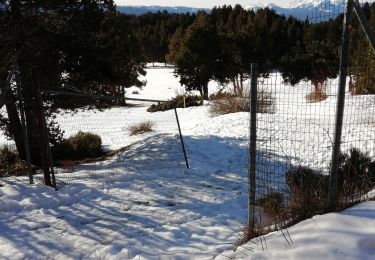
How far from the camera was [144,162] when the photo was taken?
9.35 m

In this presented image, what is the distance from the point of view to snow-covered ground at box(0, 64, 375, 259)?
144 inches

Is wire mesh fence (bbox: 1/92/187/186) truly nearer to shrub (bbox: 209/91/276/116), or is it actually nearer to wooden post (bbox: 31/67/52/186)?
wooden post (bbox: 31/67/52/186)

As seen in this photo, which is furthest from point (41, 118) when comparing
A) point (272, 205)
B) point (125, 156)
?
point (272, 205)

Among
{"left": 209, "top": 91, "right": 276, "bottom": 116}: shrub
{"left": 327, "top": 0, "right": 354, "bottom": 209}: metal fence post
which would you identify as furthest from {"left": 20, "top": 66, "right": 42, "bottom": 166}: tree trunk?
{"left": 209, "top": 91, "right": 276, "bottom": 116}: shrub

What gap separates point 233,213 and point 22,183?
384cm

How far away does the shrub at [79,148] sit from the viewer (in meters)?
12.3

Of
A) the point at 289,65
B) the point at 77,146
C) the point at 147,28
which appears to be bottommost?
the point at 77,146

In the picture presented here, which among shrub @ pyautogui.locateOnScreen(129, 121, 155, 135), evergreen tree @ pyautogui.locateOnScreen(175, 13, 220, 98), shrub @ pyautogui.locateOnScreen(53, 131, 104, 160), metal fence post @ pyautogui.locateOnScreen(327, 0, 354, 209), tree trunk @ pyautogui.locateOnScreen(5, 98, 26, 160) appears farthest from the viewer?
evergreen tree @ pyautogui.locateOnScreen(175, 13, 220, 98)

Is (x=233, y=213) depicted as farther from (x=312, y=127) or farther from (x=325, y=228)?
(x=312, y=127)

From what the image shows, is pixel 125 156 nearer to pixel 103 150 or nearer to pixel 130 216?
pixel 103 150

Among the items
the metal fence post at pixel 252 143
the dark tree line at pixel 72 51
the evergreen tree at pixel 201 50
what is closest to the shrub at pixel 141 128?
the dark tree line at pixel 72 51

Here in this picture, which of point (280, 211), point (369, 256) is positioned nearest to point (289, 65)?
point (280, 211)

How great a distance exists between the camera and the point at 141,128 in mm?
15188

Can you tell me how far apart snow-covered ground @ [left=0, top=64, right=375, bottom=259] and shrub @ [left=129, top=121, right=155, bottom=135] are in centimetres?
447
